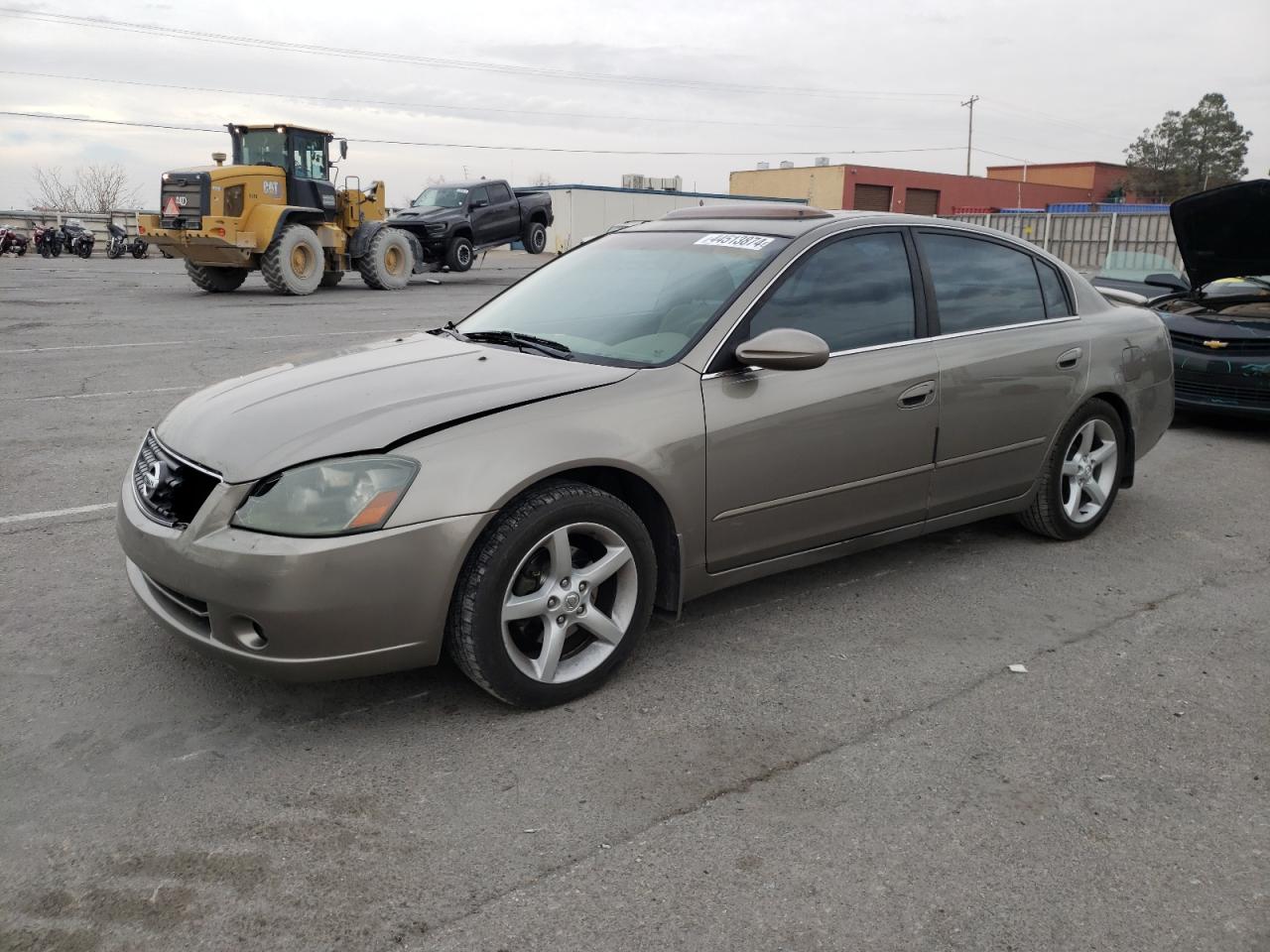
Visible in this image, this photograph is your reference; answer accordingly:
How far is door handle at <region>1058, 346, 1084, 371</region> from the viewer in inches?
187

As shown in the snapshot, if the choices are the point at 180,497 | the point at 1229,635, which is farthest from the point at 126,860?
the point at 1229,635

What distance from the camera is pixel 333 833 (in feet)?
8.65

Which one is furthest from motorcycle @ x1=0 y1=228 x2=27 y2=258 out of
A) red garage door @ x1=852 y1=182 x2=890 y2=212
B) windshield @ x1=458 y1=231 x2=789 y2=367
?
red garage door @ x1=852 y1=182 x2=890 y2=212

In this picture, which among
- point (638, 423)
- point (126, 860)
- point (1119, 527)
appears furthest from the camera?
A: point (1119, 527)

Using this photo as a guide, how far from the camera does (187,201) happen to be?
679 inches

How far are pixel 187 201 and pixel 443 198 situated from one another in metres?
8.12

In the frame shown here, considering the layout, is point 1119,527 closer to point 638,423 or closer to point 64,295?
point 638,423

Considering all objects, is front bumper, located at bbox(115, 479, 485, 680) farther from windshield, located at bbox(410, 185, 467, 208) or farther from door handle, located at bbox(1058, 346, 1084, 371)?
windshield, located at bbox(410, 185, 467, 208)

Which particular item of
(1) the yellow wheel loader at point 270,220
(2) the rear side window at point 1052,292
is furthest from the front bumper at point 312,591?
(1) the yellow wheel loader at point 270,220

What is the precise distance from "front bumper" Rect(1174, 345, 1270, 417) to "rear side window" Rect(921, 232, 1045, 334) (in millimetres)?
3404

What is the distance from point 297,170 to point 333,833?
1794 centimetres

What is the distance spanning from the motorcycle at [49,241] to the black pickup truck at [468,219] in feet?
41.4

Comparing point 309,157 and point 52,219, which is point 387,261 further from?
point 52,219

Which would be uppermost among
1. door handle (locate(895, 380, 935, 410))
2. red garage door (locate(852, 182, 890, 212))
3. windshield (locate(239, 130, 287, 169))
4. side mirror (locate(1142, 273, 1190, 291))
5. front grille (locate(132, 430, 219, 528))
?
windshield (locate(239, 130, 287, 169))
